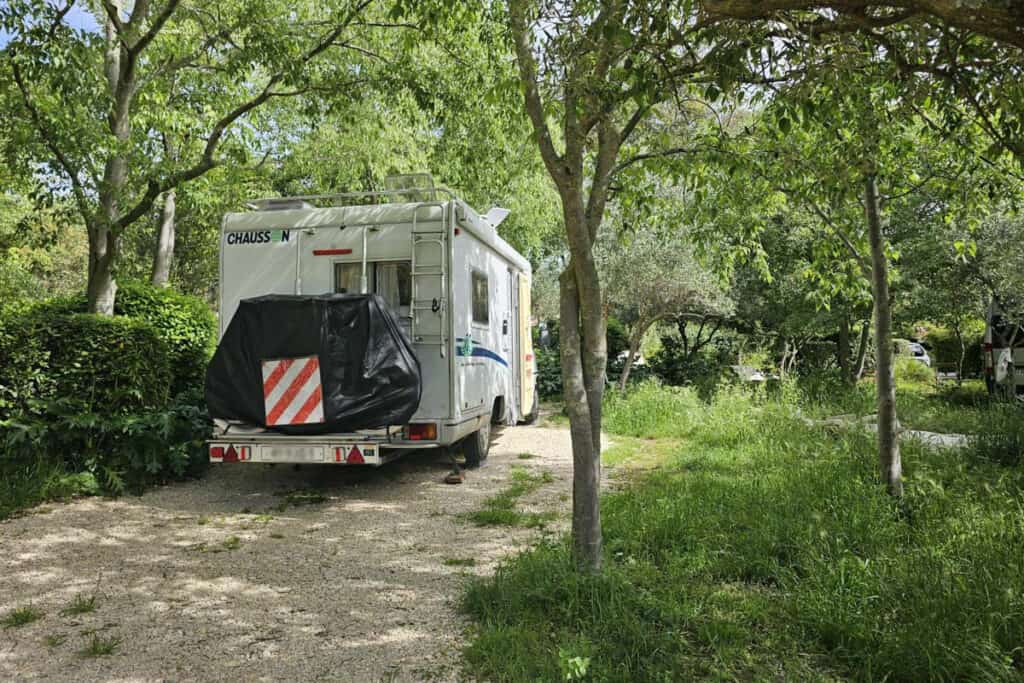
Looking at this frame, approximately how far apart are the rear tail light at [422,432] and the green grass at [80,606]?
10.1 ft

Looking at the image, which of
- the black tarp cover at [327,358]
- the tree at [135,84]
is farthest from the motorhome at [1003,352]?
the tree at [135,84]

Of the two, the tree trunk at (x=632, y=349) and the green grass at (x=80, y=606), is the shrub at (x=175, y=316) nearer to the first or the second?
the green grass at (x=80, y=606)

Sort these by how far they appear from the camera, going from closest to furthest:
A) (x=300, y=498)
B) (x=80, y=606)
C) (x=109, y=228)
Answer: (x=80, y=606), (x=300, y=498), (x=109, y=228)

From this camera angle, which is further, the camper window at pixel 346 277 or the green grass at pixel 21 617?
the camper window at pixel 346 277

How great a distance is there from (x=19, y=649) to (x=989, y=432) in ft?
26.6

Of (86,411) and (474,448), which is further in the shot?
(474,448)

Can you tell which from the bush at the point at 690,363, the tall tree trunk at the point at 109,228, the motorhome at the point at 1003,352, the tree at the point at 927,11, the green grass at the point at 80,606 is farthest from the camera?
the bush at the point at 690,363

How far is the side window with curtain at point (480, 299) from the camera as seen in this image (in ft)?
25.6

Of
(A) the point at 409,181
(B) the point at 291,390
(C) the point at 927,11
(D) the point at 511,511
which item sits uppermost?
(A) the point at 409,181

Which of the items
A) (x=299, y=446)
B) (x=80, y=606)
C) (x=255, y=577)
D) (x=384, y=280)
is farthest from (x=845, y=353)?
(x=80, y=606)

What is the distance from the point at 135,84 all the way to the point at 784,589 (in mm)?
9440

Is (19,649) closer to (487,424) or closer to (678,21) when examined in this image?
(678,21)

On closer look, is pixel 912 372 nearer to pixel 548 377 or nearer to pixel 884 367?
pixel 548 377

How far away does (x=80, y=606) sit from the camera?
13.7 ft
